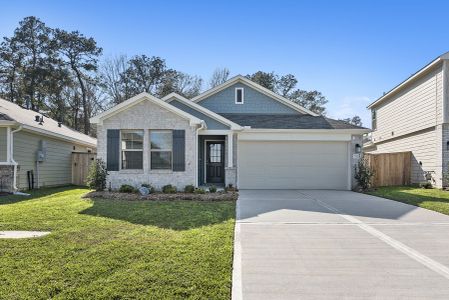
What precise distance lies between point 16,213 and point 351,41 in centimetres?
1396

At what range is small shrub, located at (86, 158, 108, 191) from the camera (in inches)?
480

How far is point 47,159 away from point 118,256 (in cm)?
1326

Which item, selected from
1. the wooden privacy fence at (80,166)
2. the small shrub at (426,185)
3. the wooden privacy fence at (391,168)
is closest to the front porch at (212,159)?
the wooden privacy fence at (80,166)

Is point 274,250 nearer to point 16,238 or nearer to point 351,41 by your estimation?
point 16,238

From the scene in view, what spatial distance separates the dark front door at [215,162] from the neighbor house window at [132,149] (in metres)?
4.14

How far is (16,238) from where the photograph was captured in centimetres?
574

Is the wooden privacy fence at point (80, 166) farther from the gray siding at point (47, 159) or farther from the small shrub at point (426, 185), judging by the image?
the small shrub at point (426, 185)

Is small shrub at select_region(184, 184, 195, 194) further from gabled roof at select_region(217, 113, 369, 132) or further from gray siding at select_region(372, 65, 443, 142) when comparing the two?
gray siding at select_region(372, 65, 443, 142)

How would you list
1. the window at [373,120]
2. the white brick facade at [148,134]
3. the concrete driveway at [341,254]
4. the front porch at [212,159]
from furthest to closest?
the window at [373,120], the front porch at [212,159], the white brick facade at [148,134], the concrete driveway at [341,254]

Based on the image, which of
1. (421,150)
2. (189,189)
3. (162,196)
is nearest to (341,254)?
(162,196)

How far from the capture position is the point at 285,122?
15.8 meters

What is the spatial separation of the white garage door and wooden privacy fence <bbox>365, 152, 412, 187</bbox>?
7.81ft

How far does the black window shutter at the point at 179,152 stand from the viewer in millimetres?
12602

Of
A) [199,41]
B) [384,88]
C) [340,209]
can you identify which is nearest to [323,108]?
[384,88]
